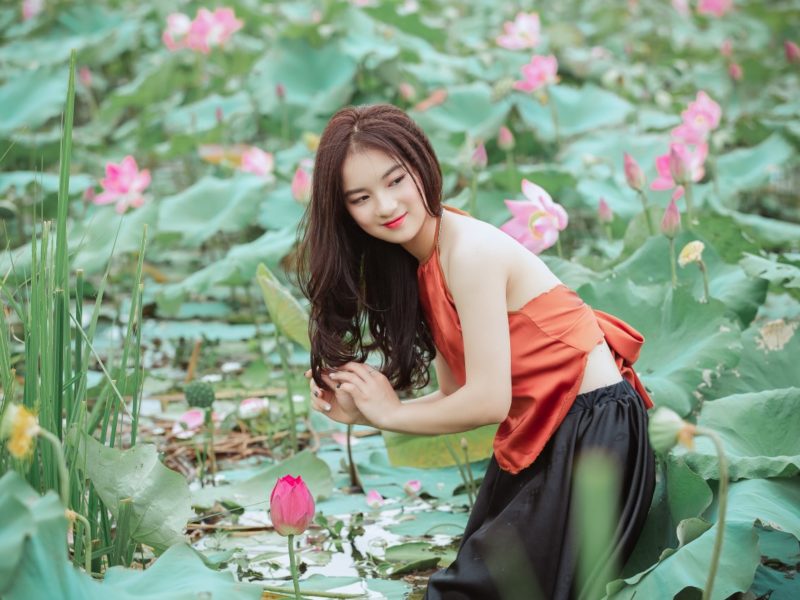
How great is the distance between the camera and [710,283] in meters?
2.16

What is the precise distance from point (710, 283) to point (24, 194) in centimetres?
237

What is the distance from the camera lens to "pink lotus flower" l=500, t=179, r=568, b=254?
195cm

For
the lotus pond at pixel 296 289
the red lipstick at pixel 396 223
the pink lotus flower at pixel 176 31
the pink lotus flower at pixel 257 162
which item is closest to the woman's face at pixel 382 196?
the red lipstick at pixel 396 223

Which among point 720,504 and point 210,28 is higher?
point 210,28

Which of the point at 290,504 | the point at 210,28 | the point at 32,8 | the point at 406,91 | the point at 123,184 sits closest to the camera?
the point at 290,504

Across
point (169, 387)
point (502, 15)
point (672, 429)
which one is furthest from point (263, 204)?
point (502, 15)

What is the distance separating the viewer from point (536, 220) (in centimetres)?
197

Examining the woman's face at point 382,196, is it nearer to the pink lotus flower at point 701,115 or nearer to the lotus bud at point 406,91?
the pink lotus flower at point 701,115

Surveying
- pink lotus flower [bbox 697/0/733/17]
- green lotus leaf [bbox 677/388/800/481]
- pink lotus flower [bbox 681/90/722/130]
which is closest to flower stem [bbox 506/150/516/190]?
pink lotus flower [bbox 681/90/722/130]

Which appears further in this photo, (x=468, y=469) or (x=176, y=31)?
(x=176, y=31)

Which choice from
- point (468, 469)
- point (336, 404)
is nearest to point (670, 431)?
point (336, 404)

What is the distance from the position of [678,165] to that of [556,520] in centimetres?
100

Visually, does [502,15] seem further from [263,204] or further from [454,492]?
[454,492]

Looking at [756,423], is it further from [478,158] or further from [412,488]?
[478,158]
